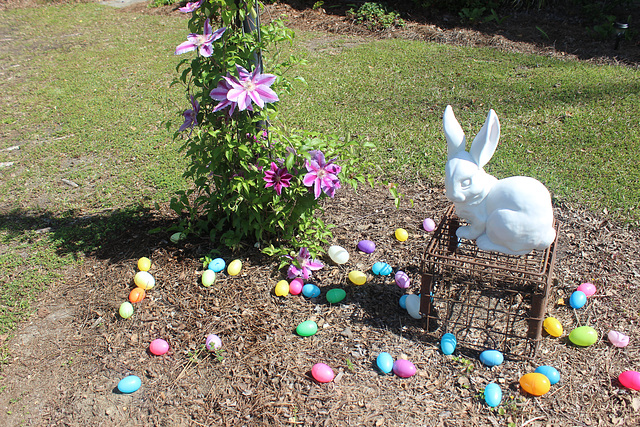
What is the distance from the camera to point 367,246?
10.9 ft

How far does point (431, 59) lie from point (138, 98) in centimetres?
A: 406

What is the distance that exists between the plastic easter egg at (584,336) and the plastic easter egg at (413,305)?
831mm

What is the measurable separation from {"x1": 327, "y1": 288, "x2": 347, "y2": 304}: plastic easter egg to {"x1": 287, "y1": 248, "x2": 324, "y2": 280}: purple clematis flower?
0.22 metres

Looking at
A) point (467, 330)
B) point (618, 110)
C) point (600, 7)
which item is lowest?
point (467, 330)

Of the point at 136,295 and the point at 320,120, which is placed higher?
the point at 320,120

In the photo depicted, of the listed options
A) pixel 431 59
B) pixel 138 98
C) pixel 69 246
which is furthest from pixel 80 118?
pixel 431 59

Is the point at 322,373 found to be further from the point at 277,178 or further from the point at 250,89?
the point at 250,89

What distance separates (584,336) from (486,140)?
1243mm

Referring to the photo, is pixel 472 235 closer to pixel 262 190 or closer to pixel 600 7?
pixel 262 190

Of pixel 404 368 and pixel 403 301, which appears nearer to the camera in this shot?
pixel 404 368

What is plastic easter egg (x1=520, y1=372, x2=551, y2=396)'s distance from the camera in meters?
2.34

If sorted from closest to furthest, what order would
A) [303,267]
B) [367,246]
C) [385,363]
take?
1. [385,363]
2. [303,267]
3. [367,246]

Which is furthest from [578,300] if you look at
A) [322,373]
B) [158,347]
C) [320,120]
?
[320,120]

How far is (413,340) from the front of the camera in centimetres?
269
